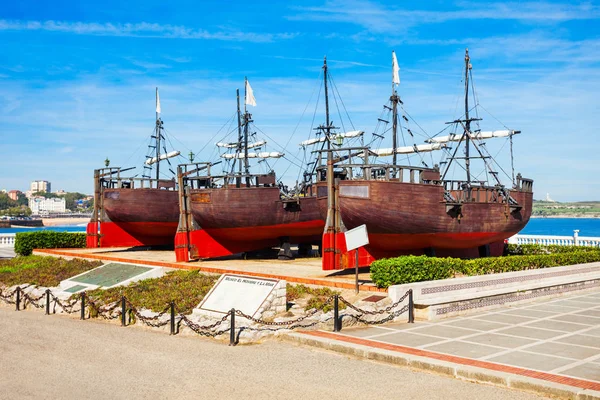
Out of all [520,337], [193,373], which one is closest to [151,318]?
[193,373]

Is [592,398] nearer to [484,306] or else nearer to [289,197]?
[484,306]

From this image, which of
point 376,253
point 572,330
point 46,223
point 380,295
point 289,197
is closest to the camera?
point 572,330

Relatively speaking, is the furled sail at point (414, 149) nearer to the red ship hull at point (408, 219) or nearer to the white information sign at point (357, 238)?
the red ship hull at point (408, 219)

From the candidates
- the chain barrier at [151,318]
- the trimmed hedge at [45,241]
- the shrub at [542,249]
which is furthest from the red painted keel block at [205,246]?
the shrub at [542,249]

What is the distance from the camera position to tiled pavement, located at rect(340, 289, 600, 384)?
33.0ft

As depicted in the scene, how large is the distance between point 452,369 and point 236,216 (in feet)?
49.8

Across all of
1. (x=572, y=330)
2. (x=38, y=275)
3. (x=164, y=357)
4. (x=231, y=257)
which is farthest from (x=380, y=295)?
(x=38, y=275)

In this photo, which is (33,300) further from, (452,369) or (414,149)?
(414,149)

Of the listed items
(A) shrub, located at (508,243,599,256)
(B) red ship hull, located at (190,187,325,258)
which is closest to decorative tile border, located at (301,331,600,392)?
(B) red ship hull, located at (190,187,325,258)

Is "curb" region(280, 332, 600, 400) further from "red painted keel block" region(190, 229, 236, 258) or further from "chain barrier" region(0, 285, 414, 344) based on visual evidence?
"red painted keel block" region(190, 229, 236, 258)

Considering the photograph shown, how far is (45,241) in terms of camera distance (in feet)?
101

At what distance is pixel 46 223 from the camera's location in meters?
180

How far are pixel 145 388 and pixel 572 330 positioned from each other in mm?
9033

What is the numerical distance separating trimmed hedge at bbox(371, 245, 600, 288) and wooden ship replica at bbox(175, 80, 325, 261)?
910 centimetres
